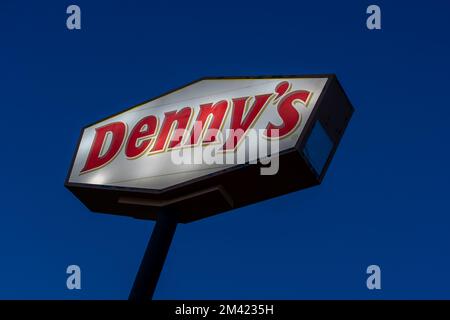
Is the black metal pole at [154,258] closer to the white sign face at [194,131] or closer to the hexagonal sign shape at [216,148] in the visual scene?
the hexagonal sign shape at [216,148]

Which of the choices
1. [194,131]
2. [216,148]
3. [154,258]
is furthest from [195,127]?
[154,258]

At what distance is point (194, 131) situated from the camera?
17.3 metres

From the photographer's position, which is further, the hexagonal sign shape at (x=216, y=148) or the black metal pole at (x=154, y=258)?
the hexagonal sign shape at (x=216, y=148)

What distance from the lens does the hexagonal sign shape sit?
15.4 m

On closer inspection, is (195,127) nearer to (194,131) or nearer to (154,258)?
(194,131)

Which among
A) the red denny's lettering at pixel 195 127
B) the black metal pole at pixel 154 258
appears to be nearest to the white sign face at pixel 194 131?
the red denny's lettering at pixel 195 127

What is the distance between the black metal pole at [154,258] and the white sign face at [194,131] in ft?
3.18

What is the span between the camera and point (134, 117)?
63.9ft

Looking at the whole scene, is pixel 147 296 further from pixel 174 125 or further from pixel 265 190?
pixel 174 125

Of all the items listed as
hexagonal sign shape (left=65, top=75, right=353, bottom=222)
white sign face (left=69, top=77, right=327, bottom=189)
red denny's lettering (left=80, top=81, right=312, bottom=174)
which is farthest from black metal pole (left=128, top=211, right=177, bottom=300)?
red denny's lettering (left=80, top=81, right=312, bottom=174)

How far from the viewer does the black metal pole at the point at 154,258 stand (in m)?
15.2
